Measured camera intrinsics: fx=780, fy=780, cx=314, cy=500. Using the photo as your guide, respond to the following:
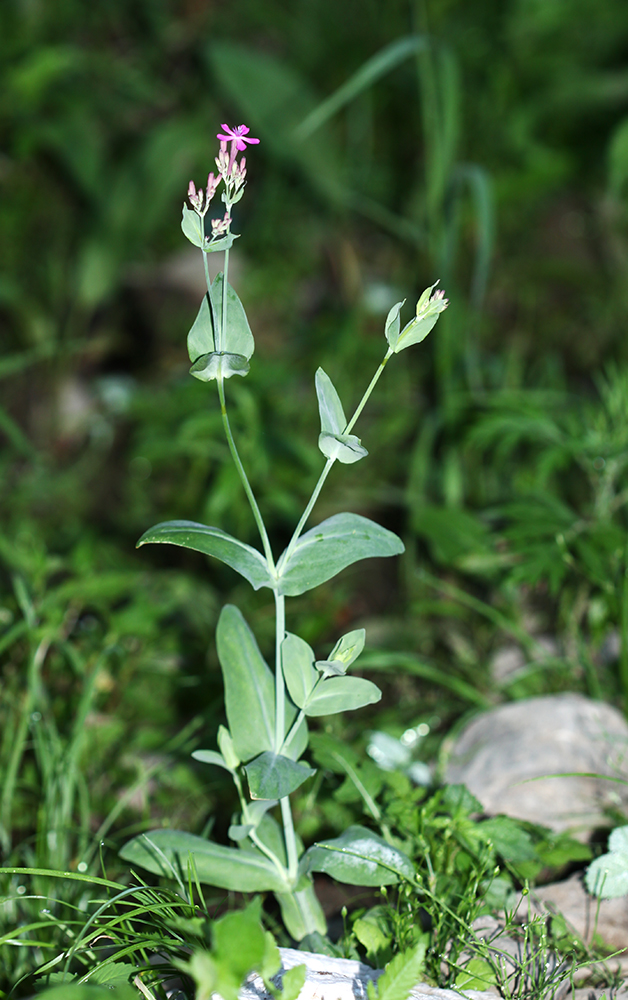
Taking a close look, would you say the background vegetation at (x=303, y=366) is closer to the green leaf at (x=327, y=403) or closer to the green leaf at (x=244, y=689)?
the green leaf at (x=244, y=689)

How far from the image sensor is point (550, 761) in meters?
1.20

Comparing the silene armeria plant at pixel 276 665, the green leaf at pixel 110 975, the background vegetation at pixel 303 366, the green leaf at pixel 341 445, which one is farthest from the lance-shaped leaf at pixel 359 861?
the green leaf at pixel 341 445

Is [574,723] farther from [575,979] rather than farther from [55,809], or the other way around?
[55,809]

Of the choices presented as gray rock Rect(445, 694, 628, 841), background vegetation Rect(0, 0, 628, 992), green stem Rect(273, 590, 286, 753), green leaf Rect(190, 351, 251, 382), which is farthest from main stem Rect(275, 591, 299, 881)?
gray rock Rect(445, 694, 628, 841)

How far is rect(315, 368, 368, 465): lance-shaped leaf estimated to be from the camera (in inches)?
30.4

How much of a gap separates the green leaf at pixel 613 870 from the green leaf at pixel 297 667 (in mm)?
439

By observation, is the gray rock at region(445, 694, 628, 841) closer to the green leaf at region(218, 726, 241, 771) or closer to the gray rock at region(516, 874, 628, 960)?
the gray rock at region(516, 874, 628, 960)

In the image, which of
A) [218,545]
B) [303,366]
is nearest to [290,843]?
[218,545]

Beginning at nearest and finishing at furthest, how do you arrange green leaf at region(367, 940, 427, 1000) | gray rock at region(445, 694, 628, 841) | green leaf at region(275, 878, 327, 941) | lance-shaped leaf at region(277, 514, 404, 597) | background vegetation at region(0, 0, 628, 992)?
1. green leaf at region(367, 940, 427, 1000)
2. lance-shaped leaf at region(277, 514, 404, 597)
3. green leaf at region(275, 878, 327, 941)
4. gray rock at region(445, 694, 628, 841)
5. background vegetation at region(0, 0, 628, 992)

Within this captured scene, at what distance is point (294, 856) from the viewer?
91 cm

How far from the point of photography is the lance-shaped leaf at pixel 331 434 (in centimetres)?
77

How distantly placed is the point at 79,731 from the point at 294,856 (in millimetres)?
407

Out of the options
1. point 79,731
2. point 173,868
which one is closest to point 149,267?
point 79,731

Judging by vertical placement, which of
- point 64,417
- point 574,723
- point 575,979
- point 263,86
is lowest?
point 575,979
